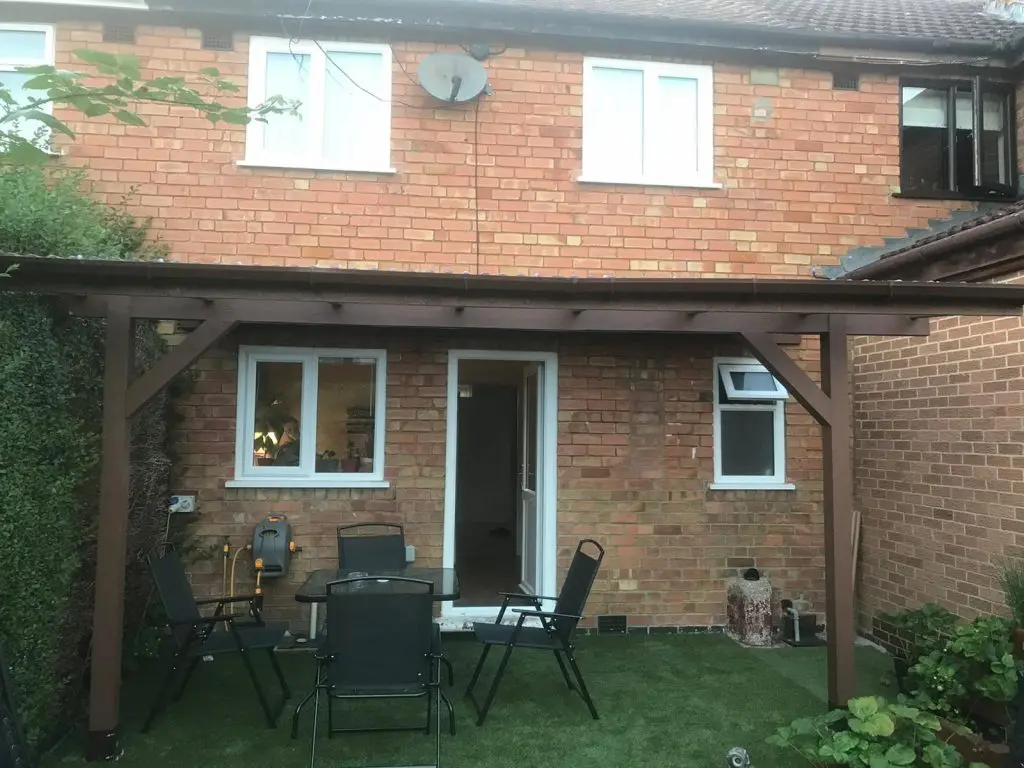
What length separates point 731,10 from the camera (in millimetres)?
7613

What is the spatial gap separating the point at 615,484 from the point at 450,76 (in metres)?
3.88

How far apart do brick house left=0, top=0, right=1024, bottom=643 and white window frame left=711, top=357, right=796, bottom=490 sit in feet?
0.09

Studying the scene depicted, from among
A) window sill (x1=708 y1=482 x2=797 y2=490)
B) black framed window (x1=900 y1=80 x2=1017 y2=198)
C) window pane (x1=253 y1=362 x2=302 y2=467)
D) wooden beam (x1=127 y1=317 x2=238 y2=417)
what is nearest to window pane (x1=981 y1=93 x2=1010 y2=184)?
black framed window (x1=900 y1=80 x2=1017 y2=198)

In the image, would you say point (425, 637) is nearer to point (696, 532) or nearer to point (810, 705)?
point (810, 705)

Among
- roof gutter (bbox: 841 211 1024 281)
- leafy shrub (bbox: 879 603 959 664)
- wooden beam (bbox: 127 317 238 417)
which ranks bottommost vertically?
leafy shrub (bbox: 879 603 959 664)

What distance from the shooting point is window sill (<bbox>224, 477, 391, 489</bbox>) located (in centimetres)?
612

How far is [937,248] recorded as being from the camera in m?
5.39

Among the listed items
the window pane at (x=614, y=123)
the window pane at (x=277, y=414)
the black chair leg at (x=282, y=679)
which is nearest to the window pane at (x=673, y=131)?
the window pane at (x=614, y=123)

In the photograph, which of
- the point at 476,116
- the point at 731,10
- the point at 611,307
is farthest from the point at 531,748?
the point at 731,10

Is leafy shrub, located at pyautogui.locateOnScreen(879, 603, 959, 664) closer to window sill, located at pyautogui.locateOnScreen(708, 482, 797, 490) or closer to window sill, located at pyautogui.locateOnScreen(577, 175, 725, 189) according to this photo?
window sill, located at pyautogui.locateOnScreen(708, 482, 797, 490)

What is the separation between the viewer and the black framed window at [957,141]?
7203 millimetres

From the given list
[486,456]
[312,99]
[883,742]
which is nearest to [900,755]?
[883,742]

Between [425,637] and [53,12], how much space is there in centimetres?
616

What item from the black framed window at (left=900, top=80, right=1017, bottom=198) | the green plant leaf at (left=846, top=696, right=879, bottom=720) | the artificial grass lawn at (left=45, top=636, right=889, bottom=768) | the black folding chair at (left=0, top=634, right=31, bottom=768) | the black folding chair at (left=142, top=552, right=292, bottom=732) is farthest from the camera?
the black framed window at (left=900, top=80, right=1017, bottom=198)
